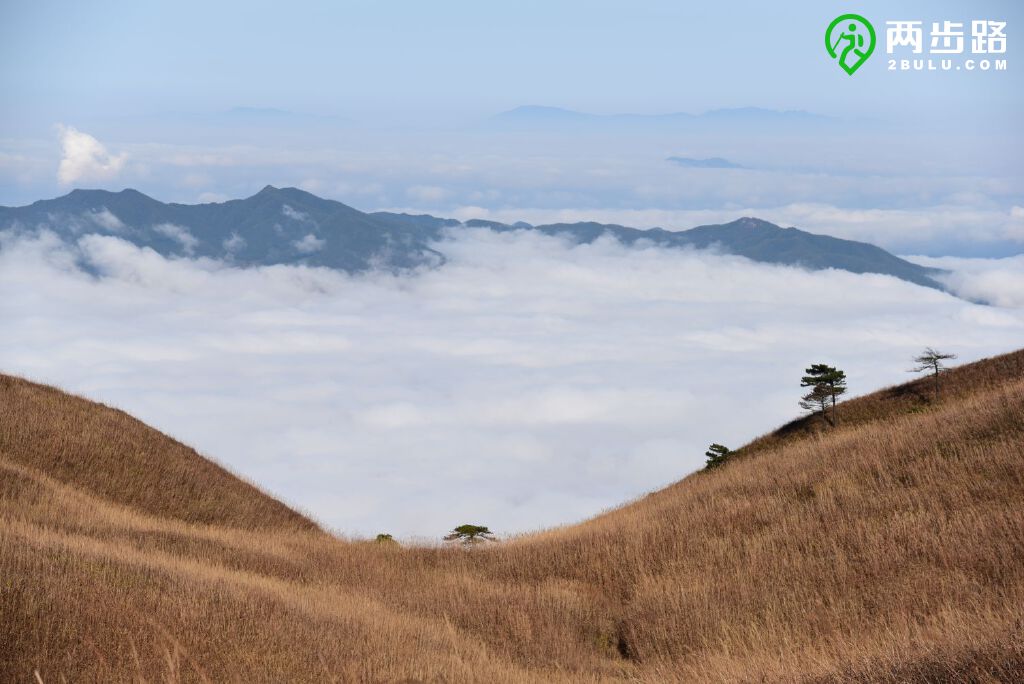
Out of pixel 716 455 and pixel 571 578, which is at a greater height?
pixel 571 578

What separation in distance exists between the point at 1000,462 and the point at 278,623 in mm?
14837

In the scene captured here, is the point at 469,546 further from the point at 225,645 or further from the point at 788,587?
the point at 225,645

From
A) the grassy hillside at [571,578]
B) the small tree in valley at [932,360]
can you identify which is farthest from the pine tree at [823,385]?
the grassy hillside at [571,578]

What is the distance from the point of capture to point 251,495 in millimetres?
29656

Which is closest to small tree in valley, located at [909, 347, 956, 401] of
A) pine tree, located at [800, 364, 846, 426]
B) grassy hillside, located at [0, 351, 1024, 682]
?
pine tree, located at [800, 364, 846, 426]

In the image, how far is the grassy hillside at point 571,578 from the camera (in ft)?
36.3

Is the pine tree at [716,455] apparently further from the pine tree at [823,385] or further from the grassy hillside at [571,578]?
the grassy hillside at [571,578]

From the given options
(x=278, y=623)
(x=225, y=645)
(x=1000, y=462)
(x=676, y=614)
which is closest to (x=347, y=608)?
(x=278, y=623)

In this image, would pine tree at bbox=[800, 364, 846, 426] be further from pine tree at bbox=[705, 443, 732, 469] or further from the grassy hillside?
the grassy hillside

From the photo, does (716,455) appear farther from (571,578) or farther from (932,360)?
(571,578)

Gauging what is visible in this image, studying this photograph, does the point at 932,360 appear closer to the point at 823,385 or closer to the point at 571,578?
the point at 823,385

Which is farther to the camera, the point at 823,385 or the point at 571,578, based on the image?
the point at 823,385

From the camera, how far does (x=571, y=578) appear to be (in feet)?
67.3

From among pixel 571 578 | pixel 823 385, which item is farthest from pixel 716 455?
pixel 571 578
